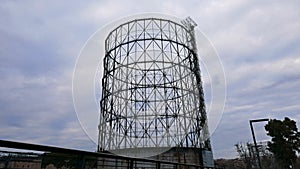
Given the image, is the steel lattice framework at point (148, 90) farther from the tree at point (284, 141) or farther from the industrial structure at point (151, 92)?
the tree at point (284, 141)

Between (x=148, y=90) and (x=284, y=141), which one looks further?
(x=284, y=141)

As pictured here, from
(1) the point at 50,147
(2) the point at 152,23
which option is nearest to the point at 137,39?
(2) the point at 152,23

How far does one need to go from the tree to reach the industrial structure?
11559 millimetres

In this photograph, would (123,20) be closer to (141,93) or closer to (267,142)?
(141,93)

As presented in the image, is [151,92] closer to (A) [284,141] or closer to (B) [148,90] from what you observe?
(B) [148,90]

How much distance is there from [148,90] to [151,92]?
24.4 inches

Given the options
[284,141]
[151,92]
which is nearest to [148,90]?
[151,92]

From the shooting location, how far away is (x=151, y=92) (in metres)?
19.6

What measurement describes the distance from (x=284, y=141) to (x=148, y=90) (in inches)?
702

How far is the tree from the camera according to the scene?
24.6m

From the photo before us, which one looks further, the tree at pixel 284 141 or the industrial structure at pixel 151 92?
the tree at pixel 284 141

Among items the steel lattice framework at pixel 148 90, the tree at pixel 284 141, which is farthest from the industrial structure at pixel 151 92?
the tree at pixel 284 141

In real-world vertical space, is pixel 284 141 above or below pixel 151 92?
below

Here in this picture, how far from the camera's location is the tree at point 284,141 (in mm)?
24578
